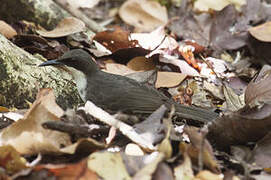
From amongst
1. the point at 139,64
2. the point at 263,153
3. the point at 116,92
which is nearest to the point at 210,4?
the point at 139,64

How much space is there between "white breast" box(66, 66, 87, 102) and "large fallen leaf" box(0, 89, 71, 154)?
970 mm

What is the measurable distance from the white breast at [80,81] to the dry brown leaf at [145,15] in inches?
106

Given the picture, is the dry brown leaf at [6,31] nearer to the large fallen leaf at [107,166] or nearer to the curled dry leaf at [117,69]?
the curled dry leaf at [117,69]

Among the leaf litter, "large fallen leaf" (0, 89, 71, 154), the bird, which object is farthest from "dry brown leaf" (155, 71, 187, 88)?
"large fallen leaf" (0, 89, 71, 154)

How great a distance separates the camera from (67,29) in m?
5.07

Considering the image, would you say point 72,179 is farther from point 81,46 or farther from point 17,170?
point 81,46

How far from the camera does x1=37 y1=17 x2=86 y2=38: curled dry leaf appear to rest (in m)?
4.95

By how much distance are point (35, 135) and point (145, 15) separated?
14.3 feet

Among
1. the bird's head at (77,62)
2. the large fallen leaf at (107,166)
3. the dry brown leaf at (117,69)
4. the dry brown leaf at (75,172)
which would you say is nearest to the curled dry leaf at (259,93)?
the dry brown leaf at (117,69)

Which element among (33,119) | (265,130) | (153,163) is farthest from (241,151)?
(33,119)

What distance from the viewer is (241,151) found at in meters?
3.23

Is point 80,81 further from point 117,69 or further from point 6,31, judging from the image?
point 6,31

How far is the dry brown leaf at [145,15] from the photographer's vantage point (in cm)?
688

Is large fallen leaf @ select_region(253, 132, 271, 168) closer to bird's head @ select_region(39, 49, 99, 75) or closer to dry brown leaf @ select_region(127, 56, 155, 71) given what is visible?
bird's head @ select_region(39, 49, 99, 75)
